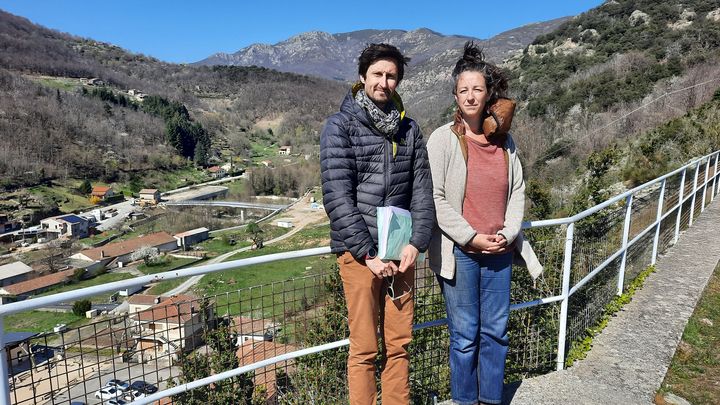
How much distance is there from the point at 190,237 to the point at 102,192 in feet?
77.7

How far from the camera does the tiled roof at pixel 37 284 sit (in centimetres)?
3569

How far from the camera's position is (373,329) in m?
A: 2.03

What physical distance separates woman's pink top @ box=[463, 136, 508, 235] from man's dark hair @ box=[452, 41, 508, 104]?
0.26 m

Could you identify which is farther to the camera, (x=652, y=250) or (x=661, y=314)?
(x=652, y=250)

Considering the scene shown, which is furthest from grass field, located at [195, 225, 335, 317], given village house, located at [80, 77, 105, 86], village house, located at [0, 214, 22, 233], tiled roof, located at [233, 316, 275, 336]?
village house, located at [80, 77, 105, 86]

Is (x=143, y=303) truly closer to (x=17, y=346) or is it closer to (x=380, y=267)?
(x=17, y=346)

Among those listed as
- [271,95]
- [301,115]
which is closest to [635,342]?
[301,115]

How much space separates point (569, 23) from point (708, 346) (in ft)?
188

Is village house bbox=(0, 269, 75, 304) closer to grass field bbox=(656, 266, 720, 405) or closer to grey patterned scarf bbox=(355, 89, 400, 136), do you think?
grey patterned scarf bbox=(355, 89, 400, 136)

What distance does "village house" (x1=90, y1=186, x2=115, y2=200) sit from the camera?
64562 millimetres

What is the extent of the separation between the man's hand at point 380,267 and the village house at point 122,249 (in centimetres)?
4598

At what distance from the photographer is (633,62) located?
109ft

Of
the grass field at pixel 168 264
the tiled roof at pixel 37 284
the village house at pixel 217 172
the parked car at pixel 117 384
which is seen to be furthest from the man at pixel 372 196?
the village house at pixel 217 172

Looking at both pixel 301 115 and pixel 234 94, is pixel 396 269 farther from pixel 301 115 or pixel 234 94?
pixel 234 94
